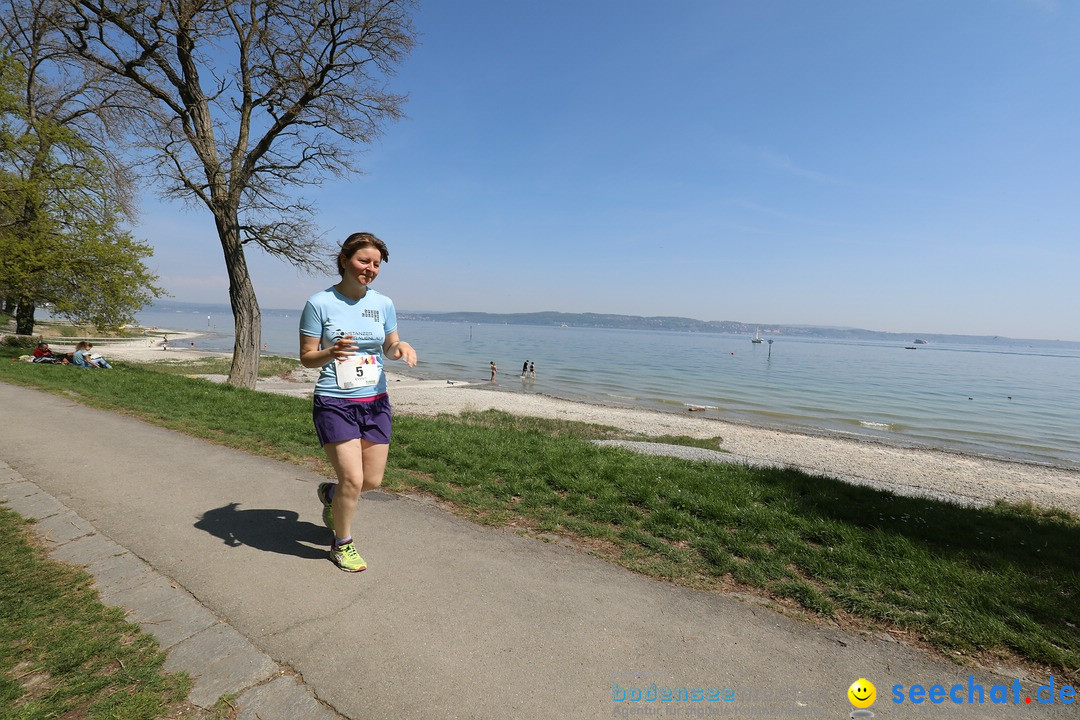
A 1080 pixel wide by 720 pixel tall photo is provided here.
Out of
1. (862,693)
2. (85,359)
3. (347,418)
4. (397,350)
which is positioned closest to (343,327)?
(397,350)

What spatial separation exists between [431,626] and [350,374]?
5.11 ft

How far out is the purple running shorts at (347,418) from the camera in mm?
3227

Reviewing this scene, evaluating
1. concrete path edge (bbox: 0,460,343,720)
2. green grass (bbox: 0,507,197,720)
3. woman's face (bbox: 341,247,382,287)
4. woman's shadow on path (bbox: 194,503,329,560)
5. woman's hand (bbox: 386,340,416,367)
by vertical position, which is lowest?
woman's shadow on path (bbox: 194,503,329,560)

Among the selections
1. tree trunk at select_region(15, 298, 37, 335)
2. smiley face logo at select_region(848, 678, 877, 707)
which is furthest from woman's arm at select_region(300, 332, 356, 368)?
tree trunk at select_region(15, 298, 37, 335)

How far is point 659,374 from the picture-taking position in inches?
1698

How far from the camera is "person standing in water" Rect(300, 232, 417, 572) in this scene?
127 inches

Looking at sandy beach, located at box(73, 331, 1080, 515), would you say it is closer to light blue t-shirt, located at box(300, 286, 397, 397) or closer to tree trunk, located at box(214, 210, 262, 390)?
tree trunk, located at box(214, 210, 262, 390)

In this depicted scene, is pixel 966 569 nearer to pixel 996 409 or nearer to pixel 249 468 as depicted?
pixel 249 468

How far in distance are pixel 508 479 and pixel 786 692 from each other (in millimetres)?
3429

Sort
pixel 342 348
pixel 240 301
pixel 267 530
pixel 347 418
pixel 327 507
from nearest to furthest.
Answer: pixel 342 348, pixel 347 418, pixel 327 507, pixel 267 530, pixel 240 301

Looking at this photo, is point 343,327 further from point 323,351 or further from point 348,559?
point 348,559

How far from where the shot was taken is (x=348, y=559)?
11.1 feet

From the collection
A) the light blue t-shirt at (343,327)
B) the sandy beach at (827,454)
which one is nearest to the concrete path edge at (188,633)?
the light blue t-shirt at (343,327)

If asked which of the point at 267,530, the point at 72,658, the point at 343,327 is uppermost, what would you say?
the point at 343,327
